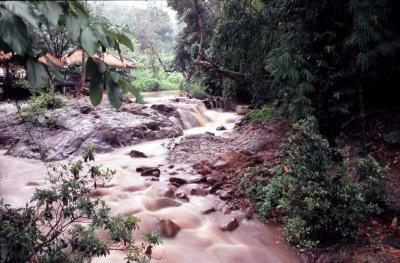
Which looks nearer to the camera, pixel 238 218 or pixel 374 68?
pixel 238 218

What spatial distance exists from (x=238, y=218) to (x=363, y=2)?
3.17 m

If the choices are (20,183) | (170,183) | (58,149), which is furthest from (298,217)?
(58,149)

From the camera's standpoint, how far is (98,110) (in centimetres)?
895

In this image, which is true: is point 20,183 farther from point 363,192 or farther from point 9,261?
point 363,192

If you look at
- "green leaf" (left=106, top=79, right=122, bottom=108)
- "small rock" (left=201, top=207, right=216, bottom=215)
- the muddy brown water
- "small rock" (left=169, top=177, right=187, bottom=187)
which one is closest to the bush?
the muddy brown water

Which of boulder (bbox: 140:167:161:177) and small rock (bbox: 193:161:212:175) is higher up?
small rock (bbox: 193:161:212:175)

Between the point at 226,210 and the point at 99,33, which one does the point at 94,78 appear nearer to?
the point at 99,33

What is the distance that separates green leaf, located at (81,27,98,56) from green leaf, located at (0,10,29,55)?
7.7 inches

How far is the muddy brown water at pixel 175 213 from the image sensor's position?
11.8 ft

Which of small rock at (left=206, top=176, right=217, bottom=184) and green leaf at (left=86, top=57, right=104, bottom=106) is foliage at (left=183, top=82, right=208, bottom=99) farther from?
green leaf at (left=86, top=57, right=104, bottom=106)

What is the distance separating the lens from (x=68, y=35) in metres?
1.35

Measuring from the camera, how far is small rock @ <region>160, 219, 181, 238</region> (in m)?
3.86

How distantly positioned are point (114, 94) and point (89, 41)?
11.4 inches

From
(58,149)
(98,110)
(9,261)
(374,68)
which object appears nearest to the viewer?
(9,261)
